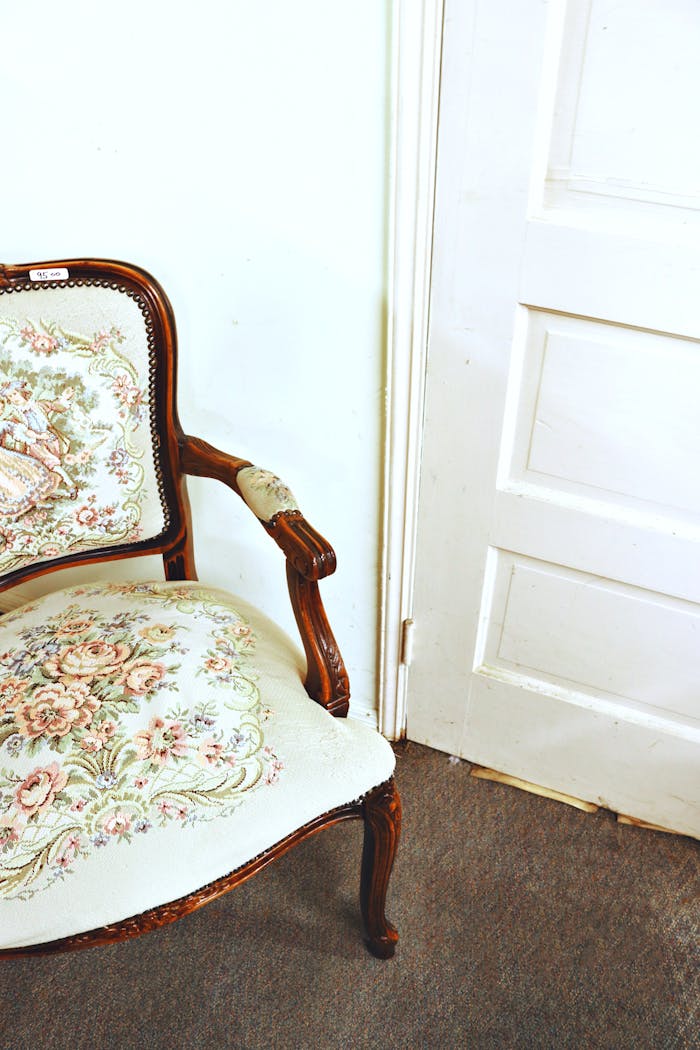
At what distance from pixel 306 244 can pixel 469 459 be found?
37cm

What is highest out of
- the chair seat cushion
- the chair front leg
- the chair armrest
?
the chair armrest

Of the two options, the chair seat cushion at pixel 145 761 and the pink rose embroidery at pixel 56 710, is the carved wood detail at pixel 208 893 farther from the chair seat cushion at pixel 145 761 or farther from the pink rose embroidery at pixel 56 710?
the pink rose embroidery at pixel 56 710

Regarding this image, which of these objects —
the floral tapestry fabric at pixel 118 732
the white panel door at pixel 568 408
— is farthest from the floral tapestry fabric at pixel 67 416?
the white panel door at pixel 568 408

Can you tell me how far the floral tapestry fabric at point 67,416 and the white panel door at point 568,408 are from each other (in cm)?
41

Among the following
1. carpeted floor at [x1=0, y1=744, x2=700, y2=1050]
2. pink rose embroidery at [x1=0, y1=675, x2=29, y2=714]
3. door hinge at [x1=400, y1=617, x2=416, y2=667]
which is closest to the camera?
pink rose embroidery at [x1=0, y1=675, x2=29, y2=714]

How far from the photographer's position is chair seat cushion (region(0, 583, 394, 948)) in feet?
2.92

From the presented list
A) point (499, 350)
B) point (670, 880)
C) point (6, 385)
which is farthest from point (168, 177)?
point (670, 880)

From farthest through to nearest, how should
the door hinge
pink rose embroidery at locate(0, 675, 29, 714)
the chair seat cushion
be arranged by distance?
the door hinge → pink rose embroidery at locate(0, 675, 29, 714) → the chair seat cushion

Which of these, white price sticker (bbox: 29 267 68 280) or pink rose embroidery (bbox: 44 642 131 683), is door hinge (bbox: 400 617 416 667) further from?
white price sticker (bbox: 29 267 68 280)

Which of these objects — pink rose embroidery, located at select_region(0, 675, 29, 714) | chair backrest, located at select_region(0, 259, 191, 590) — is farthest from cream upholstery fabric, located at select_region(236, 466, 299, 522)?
pink rose embroidery, located at select_region(0, 675, 29, 714)

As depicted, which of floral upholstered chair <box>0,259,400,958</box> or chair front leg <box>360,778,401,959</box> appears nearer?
floral upholstered chair <box>0,259,400,958</box>

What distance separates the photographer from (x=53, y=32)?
1118 mm

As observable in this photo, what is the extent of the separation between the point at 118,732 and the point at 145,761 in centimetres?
5

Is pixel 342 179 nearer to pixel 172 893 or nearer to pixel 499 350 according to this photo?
pixel 499 350
